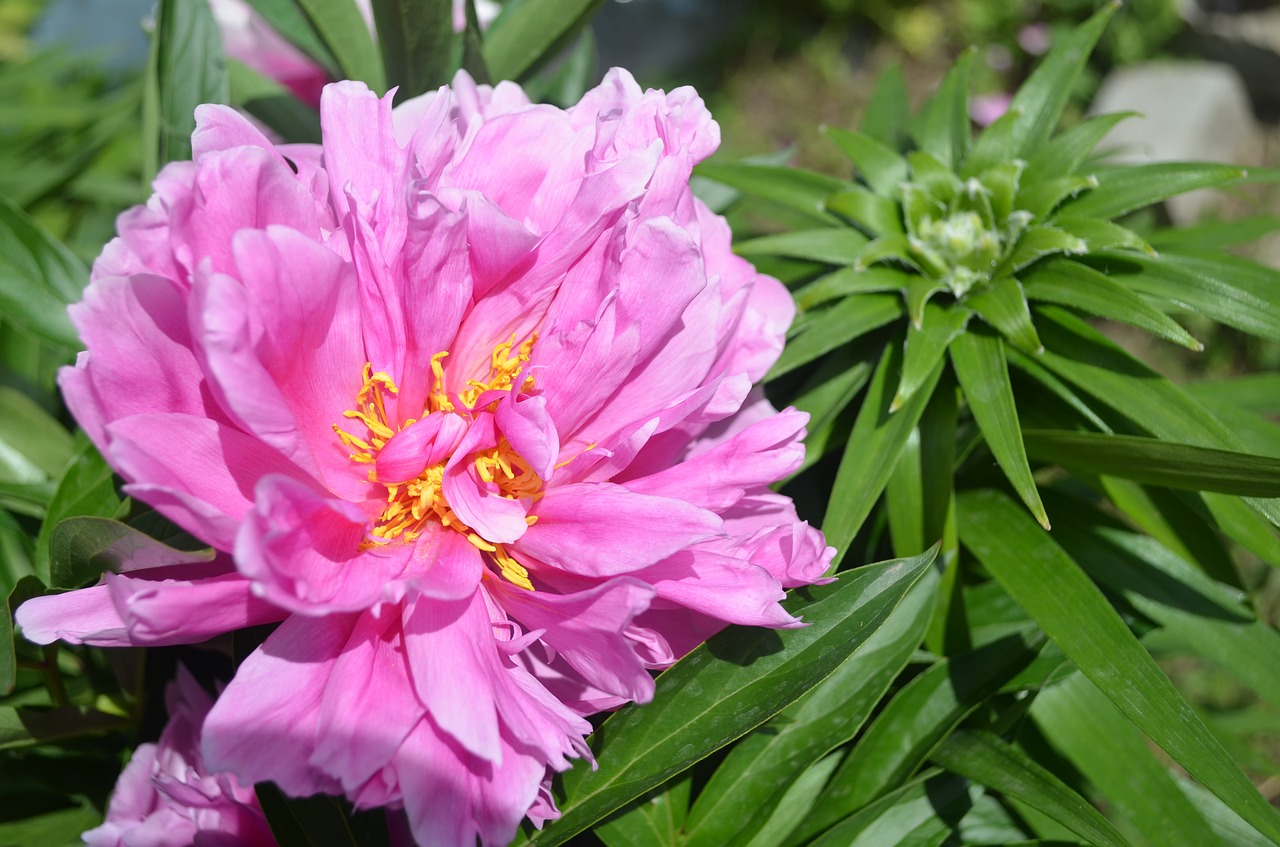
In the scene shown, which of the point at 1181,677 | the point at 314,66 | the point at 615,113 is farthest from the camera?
the point at 1181,677

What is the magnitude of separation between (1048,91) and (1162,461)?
39 centimetres

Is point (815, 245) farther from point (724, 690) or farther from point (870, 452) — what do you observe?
point (724, 690)

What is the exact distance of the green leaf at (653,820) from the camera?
67cm

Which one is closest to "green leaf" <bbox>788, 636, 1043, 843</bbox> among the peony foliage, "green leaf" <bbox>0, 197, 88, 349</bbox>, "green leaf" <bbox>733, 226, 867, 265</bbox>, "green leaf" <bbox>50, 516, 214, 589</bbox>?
the peony foliage

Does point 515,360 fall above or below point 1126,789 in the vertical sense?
above

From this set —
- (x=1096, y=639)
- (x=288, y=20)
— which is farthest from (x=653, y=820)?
(x=288, y=20)

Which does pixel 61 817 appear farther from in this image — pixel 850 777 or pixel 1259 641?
pixel 1259 641

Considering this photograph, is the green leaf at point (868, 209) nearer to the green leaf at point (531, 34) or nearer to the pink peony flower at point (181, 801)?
the green leaf at point (531, 34)

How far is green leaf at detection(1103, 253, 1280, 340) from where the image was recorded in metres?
0.72

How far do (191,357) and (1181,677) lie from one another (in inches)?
86.6

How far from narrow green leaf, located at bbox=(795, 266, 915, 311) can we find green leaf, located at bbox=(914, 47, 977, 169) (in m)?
0.15

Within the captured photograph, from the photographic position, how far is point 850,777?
72 cm

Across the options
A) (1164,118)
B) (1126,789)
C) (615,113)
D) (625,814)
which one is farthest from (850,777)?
(1164,118)

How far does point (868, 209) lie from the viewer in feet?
2.67
